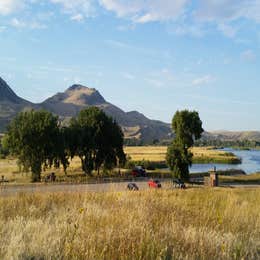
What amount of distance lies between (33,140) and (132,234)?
4701 cm

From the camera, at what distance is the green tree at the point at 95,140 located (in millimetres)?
57969

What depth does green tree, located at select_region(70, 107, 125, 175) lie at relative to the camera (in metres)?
58.0

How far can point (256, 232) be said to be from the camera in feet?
20.8

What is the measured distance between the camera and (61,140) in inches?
2082

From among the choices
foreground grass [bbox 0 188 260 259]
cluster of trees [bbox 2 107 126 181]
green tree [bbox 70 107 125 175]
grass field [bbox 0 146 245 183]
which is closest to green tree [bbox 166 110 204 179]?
grass field [bbox 0 146 245 183]

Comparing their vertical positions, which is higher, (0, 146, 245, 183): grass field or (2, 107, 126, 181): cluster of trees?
(2, 107, 126, 181): cluster of trees

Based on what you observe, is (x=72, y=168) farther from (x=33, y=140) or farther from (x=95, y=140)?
(x=33, y=140)

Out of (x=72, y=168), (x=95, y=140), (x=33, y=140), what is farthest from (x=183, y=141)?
(x=72, y=168)

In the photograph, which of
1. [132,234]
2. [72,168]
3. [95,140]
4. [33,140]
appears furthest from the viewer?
[72,168]

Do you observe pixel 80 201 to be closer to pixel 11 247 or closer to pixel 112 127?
pixel 11 247

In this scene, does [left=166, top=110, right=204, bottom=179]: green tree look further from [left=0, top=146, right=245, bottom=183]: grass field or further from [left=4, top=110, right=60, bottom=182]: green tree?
[left=4, top=110, right=60, bottom=182]: green tree

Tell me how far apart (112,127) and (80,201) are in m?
53.2

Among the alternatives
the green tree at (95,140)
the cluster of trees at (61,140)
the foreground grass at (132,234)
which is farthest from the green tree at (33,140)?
the foreground grass at (132,234)

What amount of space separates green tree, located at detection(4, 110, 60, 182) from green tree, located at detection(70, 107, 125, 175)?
19.0ft
